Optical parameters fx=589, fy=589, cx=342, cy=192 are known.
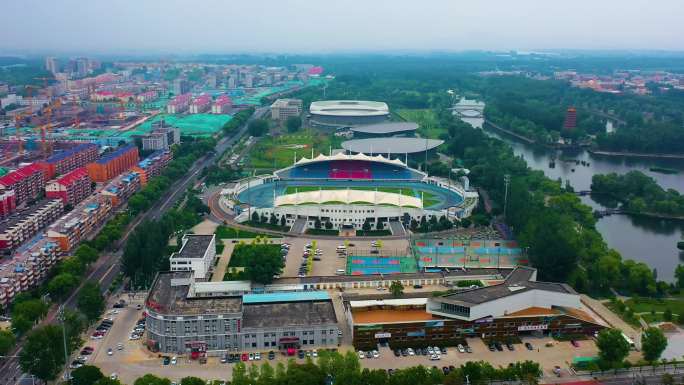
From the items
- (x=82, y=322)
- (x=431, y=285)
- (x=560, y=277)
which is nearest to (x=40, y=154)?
(x=82, y=322)

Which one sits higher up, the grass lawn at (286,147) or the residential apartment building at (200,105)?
the residential apartment building at (200,105)

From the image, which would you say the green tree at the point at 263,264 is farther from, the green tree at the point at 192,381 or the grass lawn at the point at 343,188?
the grass lawn at the point at 343,188

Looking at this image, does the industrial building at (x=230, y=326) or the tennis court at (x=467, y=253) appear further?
the tennis court at (x=467, y=253)

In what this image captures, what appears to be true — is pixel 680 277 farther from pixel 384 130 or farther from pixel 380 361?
pixel 384 130

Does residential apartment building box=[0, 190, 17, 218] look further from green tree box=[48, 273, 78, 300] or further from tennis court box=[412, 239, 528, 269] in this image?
tennis court box=[412, 239, 528, 269]

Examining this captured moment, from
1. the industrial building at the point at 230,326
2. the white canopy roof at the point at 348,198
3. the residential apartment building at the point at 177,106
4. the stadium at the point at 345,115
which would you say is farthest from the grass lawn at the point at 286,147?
the industrial building at the point at 230,326

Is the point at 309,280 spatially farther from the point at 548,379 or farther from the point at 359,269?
the point at 548,379

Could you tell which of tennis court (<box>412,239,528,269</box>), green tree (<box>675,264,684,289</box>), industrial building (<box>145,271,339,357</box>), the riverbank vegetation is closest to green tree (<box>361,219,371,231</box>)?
tennis court (<box>412,239,528,269</box>)
